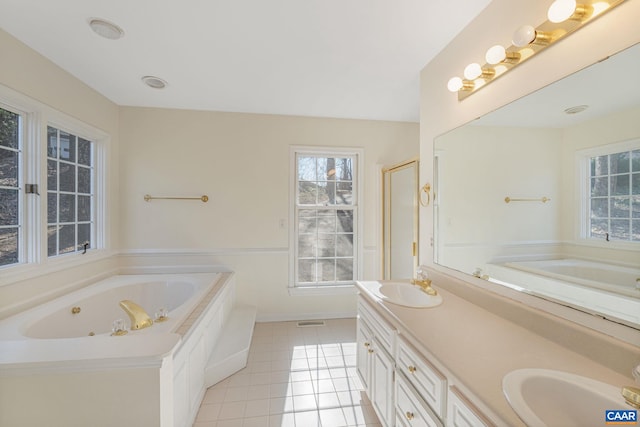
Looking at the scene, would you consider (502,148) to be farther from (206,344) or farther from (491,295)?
(206,344)

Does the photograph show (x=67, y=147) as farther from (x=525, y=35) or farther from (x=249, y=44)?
(x=525, y=35)

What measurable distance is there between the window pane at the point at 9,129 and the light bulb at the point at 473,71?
2887 mm

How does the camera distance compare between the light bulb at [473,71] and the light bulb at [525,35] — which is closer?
the light bulb at [525,35]

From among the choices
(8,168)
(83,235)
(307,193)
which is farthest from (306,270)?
(8,168)

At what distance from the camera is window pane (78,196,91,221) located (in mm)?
2342

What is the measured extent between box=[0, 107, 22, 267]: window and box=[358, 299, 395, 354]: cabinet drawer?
239cm

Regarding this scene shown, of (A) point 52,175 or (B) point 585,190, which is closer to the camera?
(B) point 585,190

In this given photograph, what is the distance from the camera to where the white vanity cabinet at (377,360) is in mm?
1294

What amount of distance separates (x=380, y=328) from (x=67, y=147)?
287 cm

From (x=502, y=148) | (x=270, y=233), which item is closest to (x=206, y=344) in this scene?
(x=270, y=233)

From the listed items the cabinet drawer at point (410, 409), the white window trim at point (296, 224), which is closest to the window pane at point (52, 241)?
the white window trim at point (296, 224)

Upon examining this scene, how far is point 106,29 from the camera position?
61.2 inches
